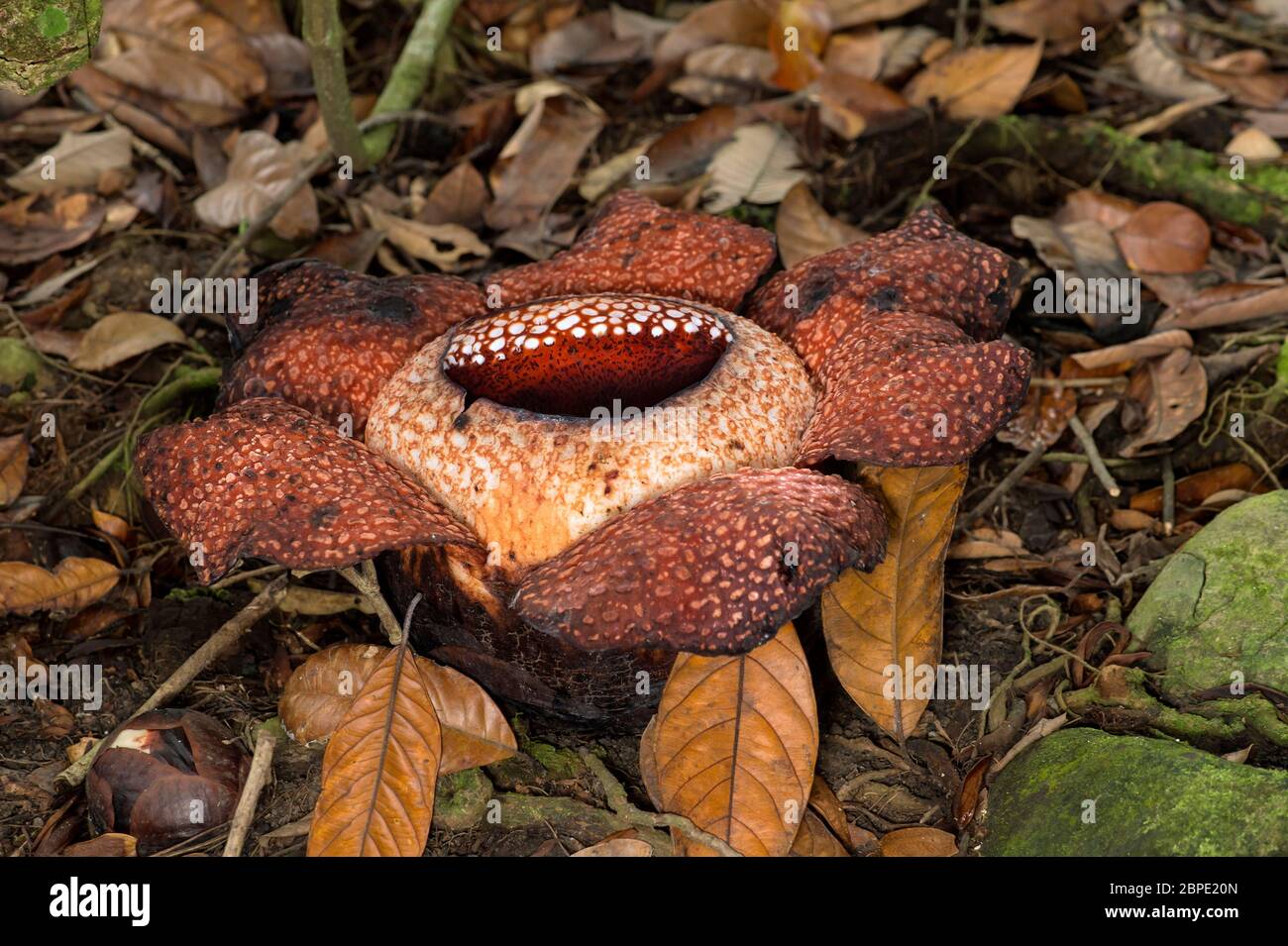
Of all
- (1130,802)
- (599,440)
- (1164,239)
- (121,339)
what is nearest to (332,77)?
(121,339)

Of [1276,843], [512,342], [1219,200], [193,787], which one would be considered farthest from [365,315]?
[1219,200]

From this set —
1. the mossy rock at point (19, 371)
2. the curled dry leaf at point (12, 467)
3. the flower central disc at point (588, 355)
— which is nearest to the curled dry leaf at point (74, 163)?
the mossy rock at point (19, 371)

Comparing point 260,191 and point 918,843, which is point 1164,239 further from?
point 260,191

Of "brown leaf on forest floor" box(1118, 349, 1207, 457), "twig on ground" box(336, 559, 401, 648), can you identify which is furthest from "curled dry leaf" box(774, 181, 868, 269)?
"twig on ground" box(336, 559, 401, 648)

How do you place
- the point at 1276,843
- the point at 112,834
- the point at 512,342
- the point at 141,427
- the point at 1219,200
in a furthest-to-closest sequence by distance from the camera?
the point at 1219,200
the point at 141,427
the point at 512,342
the point at 112,834
the point at 1276,843

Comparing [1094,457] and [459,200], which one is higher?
[459,200]

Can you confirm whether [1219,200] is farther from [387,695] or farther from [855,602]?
[387,695]
